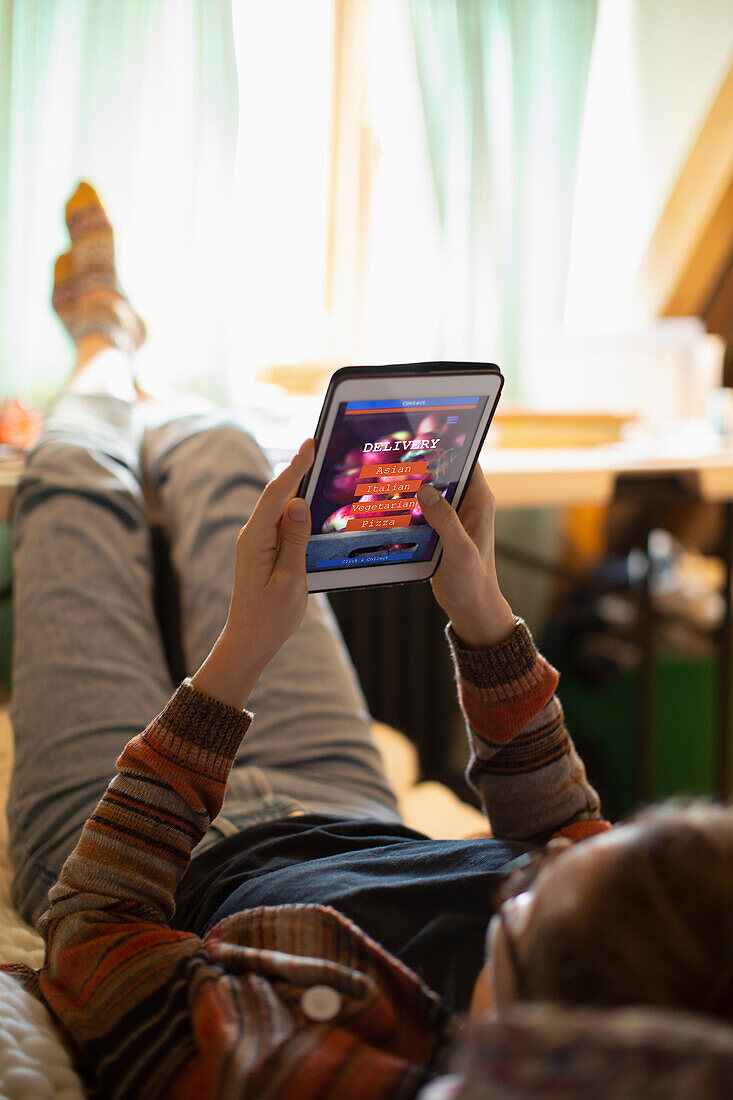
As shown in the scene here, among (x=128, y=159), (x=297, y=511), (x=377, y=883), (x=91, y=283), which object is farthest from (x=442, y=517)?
(x=128, y=159)

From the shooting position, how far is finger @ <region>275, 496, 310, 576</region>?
1.72 feet

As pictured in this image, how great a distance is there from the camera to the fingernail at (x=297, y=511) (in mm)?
524

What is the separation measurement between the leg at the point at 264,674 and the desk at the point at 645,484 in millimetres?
350

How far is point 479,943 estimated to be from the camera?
50 centimetres

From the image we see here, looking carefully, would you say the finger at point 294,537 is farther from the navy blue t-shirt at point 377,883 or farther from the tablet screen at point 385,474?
the navy blue t-shirt at point 377,883

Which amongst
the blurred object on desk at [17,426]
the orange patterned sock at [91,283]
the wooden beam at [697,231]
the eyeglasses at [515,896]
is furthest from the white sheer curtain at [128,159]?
the eyeglasses at [515,896]

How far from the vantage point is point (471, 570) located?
1.97 ft

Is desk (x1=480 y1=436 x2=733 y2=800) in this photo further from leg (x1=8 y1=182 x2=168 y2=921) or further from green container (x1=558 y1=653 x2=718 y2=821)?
leg (x1=8 y1=182 x2=168 y2=921)

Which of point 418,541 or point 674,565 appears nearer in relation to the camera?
point 418,541

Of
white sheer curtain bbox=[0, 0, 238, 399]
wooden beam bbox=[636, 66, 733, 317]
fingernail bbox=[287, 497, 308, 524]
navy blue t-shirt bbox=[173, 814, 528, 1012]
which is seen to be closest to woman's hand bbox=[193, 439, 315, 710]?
fingernail bbox=[287, 497, 308, 524]

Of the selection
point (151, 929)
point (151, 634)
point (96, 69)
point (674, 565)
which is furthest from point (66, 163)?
point (674, 565)

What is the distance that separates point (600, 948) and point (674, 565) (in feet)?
5.45

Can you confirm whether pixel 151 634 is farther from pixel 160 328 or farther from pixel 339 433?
pixel 160 328

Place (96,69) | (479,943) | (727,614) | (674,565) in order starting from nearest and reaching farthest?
(479,943), (96,69), (727,614), (674,565)
